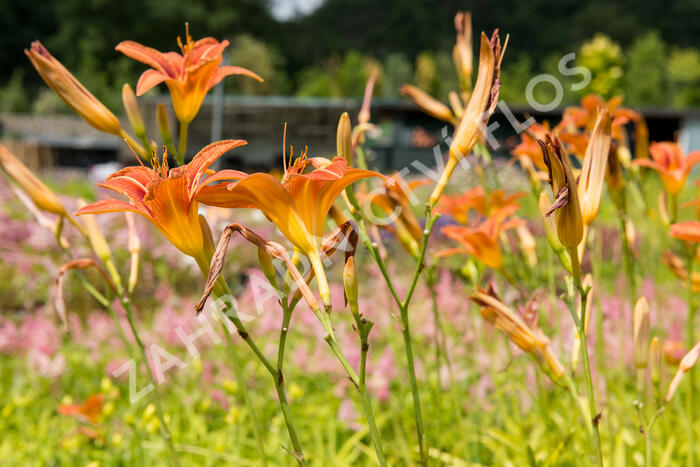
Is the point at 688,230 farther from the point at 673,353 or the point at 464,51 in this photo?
the point at 673,353

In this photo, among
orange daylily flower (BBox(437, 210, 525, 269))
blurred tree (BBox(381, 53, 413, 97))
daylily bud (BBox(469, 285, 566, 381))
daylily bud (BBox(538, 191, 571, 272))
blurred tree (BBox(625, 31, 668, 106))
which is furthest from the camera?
blurred tree (BBox(381, 53, 413, 97))

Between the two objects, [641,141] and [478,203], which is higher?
[641,141]

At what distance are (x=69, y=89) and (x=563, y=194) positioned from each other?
28.6 inches

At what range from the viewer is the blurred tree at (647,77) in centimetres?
2188

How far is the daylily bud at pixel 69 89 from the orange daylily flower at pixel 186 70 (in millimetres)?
93

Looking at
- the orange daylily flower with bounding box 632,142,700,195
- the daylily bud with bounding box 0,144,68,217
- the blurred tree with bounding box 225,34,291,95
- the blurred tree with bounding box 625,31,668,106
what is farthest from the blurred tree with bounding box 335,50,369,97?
the daylily bud with bounding box 0,144,68,217

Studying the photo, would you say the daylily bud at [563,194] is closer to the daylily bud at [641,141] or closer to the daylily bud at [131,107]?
the daylily bud at [131,107]

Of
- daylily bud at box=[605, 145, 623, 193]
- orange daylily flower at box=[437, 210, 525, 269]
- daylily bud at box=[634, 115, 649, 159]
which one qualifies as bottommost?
orange daylily flower at box=[437, 210, 525, 269]

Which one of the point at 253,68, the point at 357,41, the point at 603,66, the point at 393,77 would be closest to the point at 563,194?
the point at 603,66

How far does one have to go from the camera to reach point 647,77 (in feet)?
72.6

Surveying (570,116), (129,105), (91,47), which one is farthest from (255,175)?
(91,47)

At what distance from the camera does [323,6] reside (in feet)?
174

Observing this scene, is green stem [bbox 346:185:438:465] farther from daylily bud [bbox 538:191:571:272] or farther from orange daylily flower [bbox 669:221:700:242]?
orange daylily flower [bbox 669:221:700:242]

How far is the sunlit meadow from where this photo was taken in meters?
0.58
